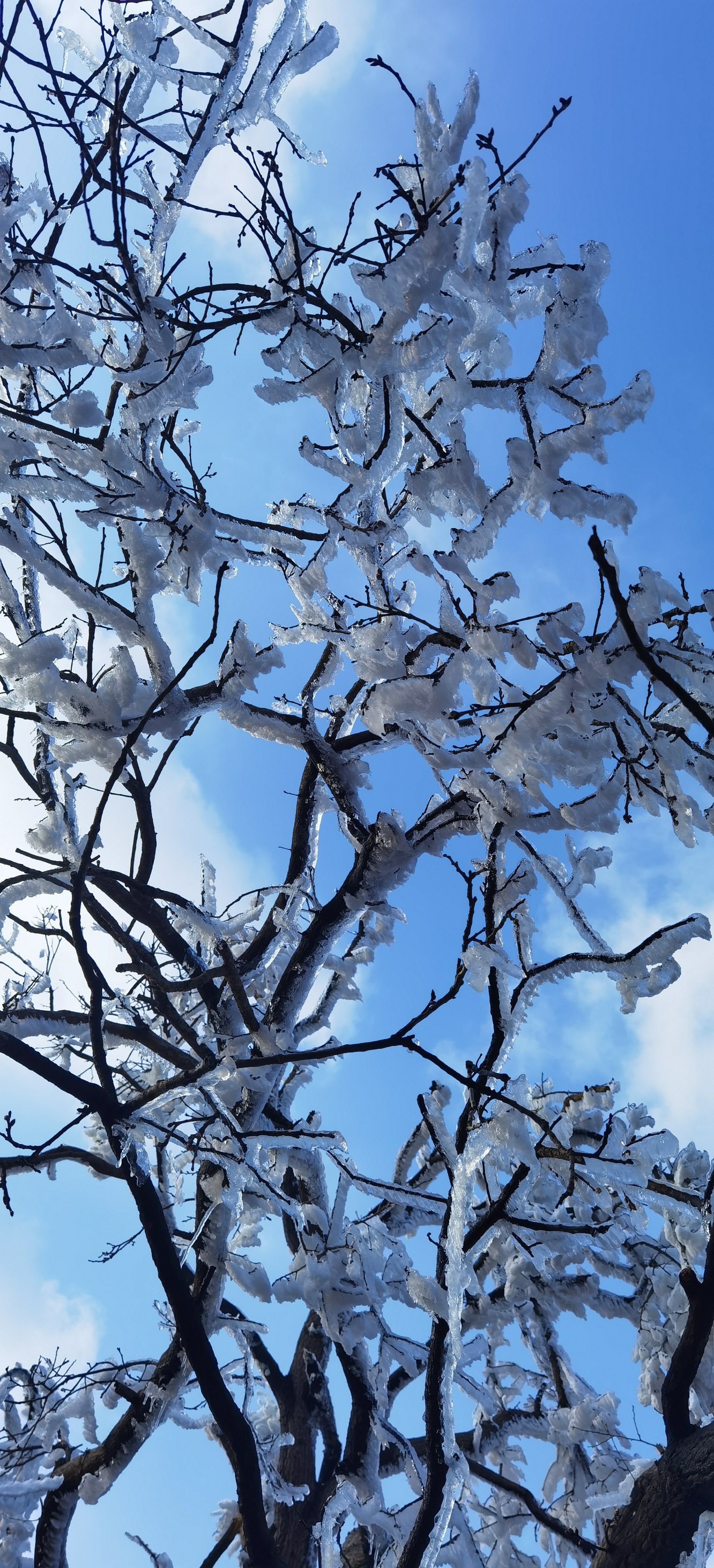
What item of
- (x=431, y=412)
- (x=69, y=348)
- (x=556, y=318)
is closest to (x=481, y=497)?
(x=556, y=318)

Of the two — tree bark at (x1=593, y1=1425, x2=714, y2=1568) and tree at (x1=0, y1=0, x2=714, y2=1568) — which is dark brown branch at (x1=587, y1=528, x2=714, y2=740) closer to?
tree at (x1=0, y1=0, x2=714, y2=1568)

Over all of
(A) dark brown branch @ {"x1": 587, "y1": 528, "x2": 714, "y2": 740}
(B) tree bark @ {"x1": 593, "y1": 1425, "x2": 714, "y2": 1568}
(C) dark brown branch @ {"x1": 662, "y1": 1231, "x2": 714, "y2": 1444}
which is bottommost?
(B) tree bark @ {"x1": 593, "y1": 1425, "x2": 714, "y2": 1568}

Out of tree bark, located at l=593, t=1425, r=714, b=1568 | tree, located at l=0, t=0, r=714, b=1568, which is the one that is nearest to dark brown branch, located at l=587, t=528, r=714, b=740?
tree, located at l=0, t=0, r=714, b=1568

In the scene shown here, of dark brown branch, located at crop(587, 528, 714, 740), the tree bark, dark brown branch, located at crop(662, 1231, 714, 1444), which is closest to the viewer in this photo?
dark brown branch, located at crop(587, 528, 714, 740)

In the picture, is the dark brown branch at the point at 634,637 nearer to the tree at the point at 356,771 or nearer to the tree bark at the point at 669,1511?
the tree at the point at 356,771

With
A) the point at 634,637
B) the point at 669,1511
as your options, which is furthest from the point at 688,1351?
the point at 634,637

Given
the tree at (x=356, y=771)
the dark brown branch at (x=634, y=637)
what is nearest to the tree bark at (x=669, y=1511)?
the tree at (x=356, y=771)

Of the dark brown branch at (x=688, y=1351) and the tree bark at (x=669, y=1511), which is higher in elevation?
the dark brown branch at (x=688, y=1351)

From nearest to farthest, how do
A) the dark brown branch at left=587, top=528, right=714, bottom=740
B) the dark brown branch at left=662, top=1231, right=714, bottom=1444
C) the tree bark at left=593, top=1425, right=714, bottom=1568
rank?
1. the dark brown branch at left=587, top=528, right=714, bottom=740
2. the tree bark at left=593, top=1425, right=714, bottom=1568
3. the dark brown branch at left=662, top=1231, right=714, bottom=1444

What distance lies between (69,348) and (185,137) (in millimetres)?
974

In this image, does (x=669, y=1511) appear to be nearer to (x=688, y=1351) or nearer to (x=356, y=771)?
(x=688, y=1351)

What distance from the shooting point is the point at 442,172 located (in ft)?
7.63

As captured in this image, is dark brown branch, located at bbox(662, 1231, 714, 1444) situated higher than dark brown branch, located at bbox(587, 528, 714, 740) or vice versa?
dark brown branch, located at bbox(587, 528, 714, 740)

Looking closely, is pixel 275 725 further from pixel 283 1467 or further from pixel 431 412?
pixel 283 1467
